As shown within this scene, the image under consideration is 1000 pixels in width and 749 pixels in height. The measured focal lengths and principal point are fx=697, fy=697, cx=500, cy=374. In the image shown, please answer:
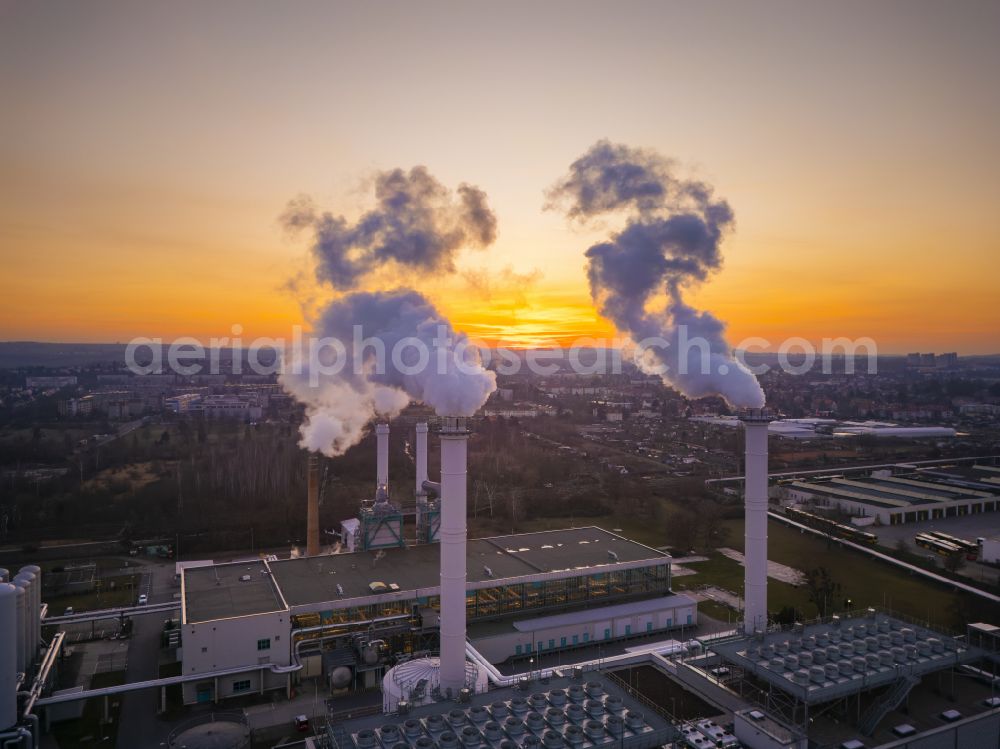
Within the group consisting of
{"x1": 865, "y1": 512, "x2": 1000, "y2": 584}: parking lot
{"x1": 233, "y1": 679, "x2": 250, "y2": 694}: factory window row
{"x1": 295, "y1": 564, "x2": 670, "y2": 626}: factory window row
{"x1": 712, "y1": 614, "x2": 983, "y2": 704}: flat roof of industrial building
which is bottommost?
{"x1": 233, "y1": 679, "x2": 250, "y2": 694}: factory window row

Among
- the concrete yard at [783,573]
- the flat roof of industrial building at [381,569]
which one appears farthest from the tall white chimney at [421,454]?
the concrete yard at [783,573]

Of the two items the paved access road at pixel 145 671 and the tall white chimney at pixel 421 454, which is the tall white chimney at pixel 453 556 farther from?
the tall white chimney at pixel 421 454

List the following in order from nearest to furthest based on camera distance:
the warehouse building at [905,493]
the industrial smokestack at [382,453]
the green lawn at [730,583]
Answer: the green lawn at [730,583] → the industrial smokestack at [382,453] → the warehouse building at [905,493]

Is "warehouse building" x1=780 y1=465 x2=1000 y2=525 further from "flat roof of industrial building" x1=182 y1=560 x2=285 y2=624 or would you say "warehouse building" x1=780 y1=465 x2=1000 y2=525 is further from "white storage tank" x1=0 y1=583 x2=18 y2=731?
"white storage tank" x1=0 y1=583 x2=18 y2=731

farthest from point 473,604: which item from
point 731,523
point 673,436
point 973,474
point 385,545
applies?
point 673,436

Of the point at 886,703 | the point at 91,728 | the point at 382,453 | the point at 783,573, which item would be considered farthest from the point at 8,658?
the point at 783,573

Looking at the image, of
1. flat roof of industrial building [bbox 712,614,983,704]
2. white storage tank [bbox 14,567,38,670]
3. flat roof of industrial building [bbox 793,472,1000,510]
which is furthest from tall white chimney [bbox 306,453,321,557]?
flat roof of industrial building [bbox 793,472,1000,510]
